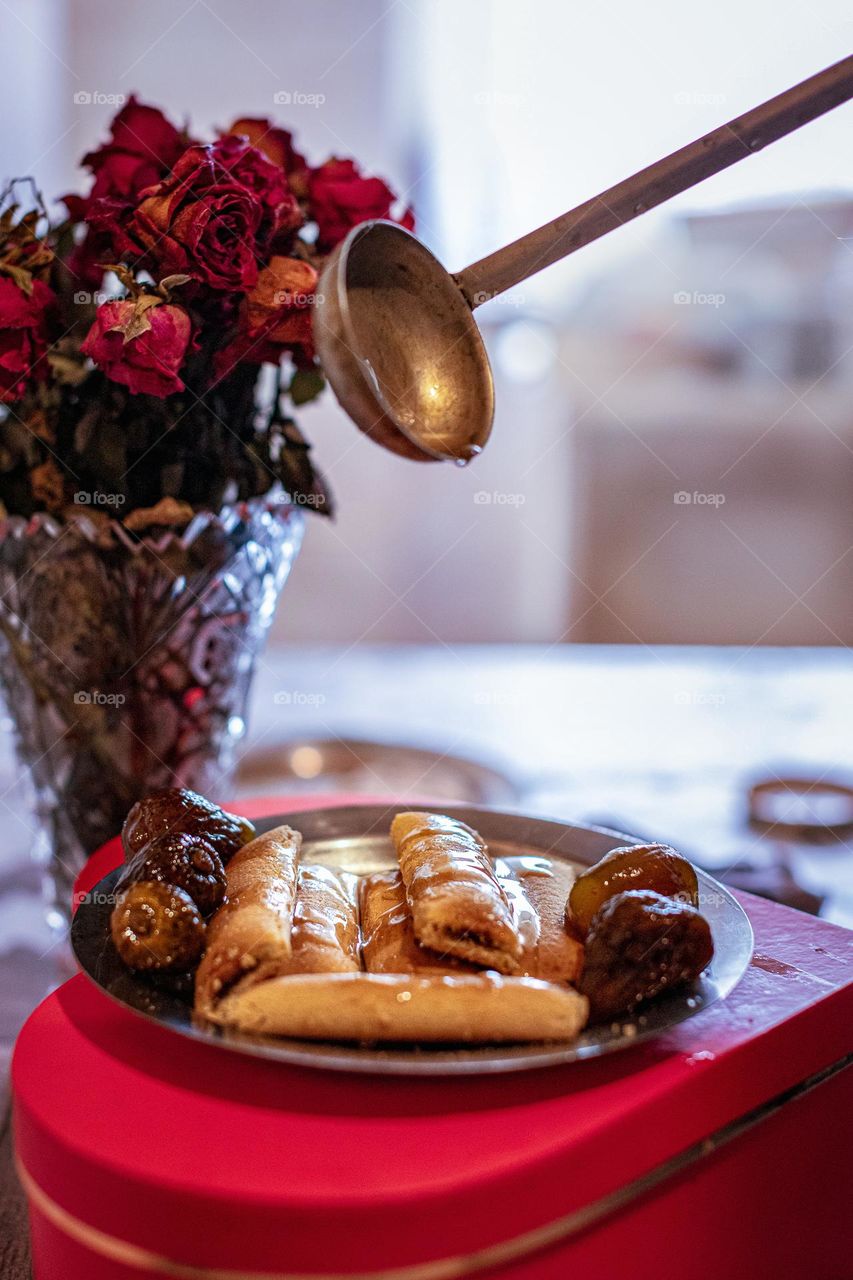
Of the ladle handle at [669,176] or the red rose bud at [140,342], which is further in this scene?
the red rose bud at [140,342]

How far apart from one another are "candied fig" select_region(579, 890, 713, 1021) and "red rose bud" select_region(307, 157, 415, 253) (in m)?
0.66

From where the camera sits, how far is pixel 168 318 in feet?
2.72

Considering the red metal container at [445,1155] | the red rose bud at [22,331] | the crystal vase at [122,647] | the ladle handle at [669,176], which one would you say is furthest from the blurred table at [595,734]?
the ladle handle at [669,176]

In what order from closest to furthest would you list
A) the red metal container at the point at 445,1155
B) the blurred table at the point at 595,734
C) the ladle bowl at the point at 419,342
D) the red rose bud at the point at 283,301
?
the red metal container at the point at 445,1155
the ladle bowl at the point at 419,342
the red rose bud at the point at 283,301
the blurred table at the point at 595,734

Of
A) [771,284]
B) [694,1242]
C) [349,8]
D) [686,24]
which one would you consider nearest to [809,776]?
[694,1242]

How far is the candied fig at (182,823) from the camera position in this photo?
0.77m

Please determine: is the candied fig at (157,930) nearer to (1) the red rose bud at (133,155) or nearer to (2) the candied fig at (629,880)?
(2) the candied fig at (629,880)

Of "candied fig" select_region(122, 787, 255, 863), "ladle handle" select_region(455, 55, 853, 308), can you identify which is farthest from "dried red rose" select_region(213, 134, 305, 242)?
"candied fig" select_region(122, 787, 255, 863)

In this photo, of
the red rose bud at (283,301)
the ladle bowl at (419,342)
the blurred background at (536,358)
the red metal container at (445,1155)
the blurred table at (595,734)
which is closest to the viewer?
the red metal container at (445,1155)

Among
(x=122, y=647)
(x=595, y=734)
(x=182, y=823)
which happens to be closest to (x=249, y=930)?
(x=182, y=823)

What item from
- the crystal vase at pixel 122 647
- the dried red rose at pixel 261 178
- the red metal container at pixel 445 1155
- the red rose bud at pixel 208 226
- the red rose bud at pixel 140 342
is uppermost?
the dried red rose at pixel 261 178

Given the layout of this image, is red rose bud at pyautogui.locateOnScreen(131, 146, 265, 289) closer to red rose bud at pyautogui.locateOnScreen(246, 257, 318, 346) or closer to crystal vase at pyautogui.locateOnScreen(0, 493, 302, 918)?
red rose bud at pyautogui.locateOnScreen(246, 257, 318, 346)

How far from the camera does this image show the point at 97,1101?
0.58m

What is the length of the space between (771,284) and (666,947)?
348 centimetres
